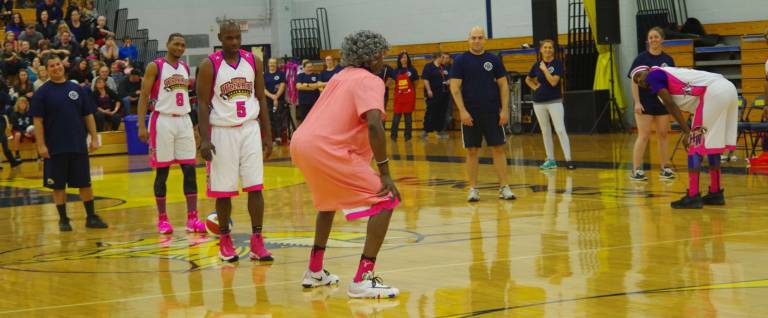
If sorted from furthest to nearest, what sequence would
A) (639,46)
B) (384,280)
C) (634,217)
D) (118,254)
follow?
(639,46) → (634,217) → (118,254) → (384,280)

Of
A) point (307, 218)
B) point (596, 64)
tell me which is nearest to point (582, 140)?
point (596, 64)

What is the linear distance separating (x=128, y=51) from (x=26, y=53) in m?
3.42

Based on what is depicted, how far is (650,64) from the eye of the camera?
1291 centimetres

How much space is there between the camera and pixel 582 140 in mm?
20328

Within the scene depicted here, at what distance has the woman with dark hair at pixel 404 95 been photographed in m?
23.7

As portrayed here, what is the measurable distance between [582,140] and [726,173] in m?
6.87

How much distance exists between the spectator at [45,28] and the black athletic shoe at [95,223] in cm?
1632

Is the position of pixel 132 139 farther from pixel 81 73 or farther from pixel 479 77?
pixel 479 77

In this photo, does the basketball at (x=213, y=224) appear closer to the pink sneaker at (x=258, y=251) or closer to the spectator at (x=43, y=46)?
the pink sneaker at (x=258, y=251)

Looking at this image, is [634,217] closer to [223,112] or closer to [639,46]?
[223,112]

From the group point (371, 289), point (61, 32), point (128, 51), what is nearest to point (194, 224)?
point (371, 289)

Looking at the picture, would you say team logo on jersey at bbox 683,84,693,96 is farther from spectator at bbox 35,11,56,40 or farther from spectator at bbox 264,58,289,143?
spectator at bbox 35,11,56,40

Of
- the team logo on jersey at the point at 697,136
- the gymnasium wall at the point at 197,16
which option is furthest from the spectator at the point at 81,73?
the team logo on jersey at the point at 697,136

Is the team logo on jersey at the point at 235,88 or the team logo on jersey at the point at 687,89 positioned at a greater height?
the team logo on jersey at the point at 235,88
